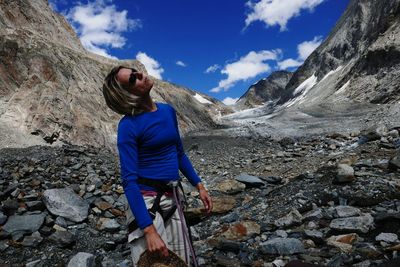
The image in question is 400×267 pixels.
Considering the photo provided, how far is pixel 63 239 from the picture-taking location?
321 inches

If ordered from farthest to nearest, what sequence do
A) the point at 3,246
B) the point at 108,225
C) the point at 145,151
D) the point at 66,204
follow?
the point at 66,204 < the point at 108,225 < the point at 3,246 < the point at 145,151

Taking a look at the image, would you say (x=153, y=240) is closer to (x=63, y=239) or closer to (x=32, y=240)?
(x=63, y=239)

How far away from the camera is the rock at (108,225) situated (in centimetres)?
899

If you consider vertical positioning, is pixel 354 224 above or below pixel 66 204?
below

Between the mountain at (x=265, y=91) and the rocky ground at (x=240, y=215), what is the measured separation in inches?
6644

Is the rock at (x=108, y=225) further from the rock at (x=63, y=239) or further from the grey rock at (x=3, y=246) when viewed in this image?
the grey rock at (x=3, y=246)

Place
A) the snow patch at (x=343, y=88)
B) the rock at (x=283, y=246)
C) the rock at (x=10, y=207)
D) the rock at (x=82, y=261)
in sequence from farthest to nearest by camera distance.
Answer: the snow patch at (x=343, y=88) < the rock at (x=10, y=207) < the rock at (x=82, y=261) < the rock at (x=283, y=246)

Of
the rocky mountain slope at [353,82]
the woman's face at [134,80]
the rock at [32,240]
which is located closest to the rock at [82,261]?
the rock at [32,240]

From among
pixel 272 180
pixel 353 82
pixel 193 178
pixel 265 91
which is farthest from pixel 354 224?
pixel 265 91

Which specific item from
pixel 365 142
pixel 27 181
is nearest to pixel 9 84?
pixel 27 181

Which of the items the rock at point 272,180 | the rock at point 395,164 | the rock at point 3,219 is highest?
the rock at point 3,219

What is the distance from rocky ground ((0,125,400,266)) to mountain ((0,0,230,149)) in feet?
33.5

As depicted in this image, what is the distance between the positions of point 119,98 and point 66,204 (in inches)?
299

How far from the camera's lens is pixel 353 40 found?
66812 millimetres
